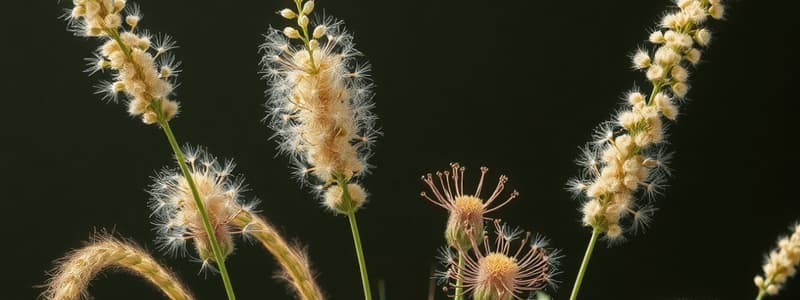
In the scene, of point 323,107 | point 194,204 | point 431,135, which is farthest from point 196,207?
point 431,135

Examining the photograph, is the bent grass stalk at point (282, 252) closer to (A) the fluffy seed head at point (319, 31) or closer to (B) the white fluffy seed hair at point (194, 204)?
(B) the white fluffy seed hair at point (194, 204)

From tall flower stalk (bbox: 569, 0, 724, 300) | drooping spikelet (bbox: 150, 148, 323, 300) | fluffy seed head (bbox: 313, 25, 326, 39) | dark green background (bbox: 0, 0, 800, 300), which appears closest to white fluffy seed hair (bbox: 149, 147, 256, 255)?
drooping spikelet (bbox: 150, 148, 323, 300)

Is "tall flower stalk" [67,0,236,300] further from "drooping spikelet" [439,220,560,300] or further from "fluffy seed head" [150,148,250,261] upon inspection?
"drooping spikelet" [439,220,560,300]

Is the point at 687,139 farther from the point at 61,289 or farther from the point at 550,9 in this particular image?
the point at 61,289

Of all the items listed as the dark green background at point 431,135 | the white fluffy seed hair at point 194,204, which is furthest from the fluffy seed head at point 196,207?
the dark green background at point 431,135

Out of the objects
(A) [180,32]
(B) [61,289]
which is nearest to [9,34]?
(A) [180,32]

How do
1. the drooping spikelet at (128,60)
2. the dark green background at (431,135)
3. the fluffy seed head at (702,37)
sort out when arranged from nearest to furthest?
1. the drooping spikelet at (128,60)
2. the fluffy seed head at (702,37)
3. the dark green background at (431,135)
